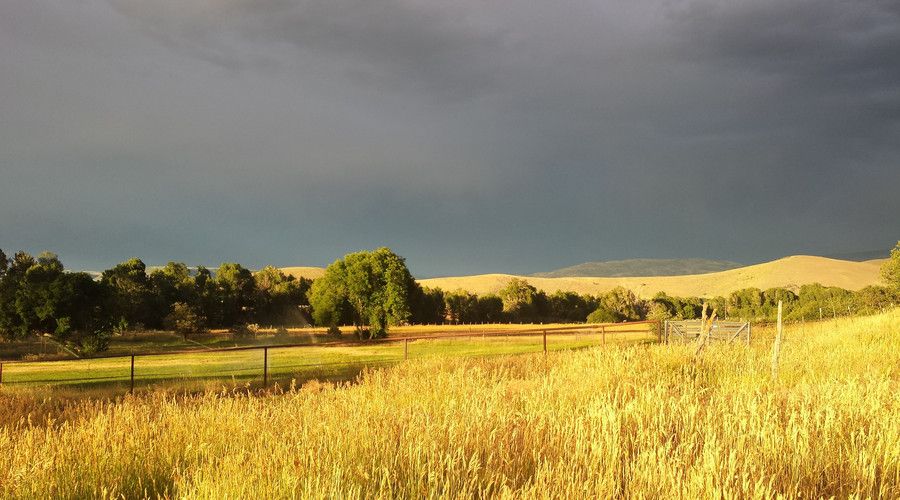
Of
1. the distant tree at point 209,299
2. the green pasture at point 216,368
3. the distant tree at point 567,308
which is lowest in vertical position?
the green pasture at point 216,368

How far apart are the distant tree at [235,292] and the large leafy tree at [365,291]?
15.0 metres

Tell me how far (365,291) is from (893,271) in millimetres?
48863

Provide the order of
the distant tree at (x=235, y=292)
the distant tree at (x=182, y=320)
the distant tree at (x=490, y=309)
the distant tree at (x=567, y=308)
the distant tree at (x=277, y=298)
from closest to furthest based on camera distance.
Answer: the distant tree at (x=182, y=320) < the distant tree at (x=235, y=292) < the distant tree at (x=277, y=298) < the distant tree at (x=490, y=309) < the distant tree at (x=567, y=308)

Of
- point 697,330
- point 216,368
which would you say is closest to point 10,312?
point 216,368

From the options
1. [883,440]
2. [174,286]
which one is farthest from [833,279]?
[883,440]

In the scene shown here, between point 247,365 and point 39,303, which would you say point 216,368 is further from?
point 39,303

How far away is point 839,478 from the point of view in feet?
17.0

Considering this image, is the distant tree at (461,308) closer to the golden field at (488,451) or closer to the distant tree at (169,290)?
the distant tree at (169,290)

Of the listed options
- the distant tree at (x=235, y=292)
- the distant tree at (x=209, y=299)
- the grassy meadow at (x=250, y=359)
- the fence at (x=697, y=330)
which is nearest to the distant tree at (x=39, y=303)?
the grassy meadow at (x=250, y=359)

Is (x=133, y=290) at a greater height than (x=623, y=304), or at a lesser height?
greater

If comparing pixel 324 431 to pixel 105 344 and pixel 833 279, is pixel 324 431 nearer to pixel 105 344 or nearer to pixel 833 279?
pixel 105 344

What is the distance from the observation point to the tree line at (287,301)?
49.3 metres

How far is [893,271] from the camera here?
172ft

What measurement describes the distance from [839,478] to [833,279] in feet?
646
